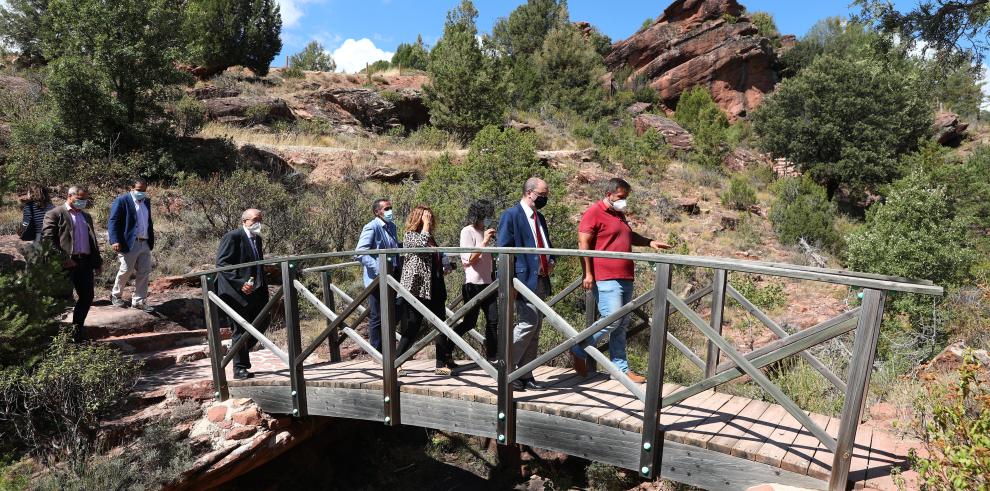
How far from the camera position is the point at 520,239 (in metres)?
4.29

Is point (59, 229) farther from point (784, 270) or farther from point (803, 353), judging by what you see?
point (803, 353)

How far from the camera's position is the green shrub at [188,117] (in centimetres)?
1628

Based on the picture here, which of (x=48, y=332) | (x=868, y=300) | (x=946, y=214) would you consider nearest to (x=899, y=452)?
(x=868, y=300)

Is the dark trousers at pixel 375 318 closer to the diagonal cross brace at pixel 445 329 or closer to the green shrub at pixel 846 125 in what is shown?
the diagonal cross brace at pixel 445 329

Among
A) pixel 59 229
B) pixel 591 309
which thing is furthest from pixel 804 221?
pixel 59 229

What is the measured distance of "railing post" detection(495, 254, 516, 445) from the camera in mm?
3768

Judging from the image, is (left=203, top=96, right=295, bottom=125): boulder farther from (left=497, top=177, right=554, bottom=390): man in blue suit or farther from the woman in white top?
(left=497, top=177, right=554, bottom=390): man in blue suit

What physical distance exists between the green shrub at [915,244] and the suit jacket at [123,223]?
11486 mm

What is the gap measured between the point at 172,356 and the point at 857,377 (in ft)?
20.5

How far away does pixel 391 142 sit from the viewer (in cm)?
2125

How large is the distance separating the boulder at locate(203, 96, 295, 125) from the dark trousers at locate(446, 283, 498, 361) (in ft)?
58.6

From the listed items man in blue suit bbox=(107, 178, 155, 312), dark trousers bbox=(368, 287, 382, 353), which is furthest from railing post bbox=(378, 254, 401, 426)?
man in blue suit bbox=(107, 178, 155, 312)

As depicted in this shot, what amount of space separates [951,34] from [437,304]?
9.82m

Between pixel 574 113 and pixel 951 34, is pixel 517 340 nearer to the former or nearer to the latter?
pixel 951 34
